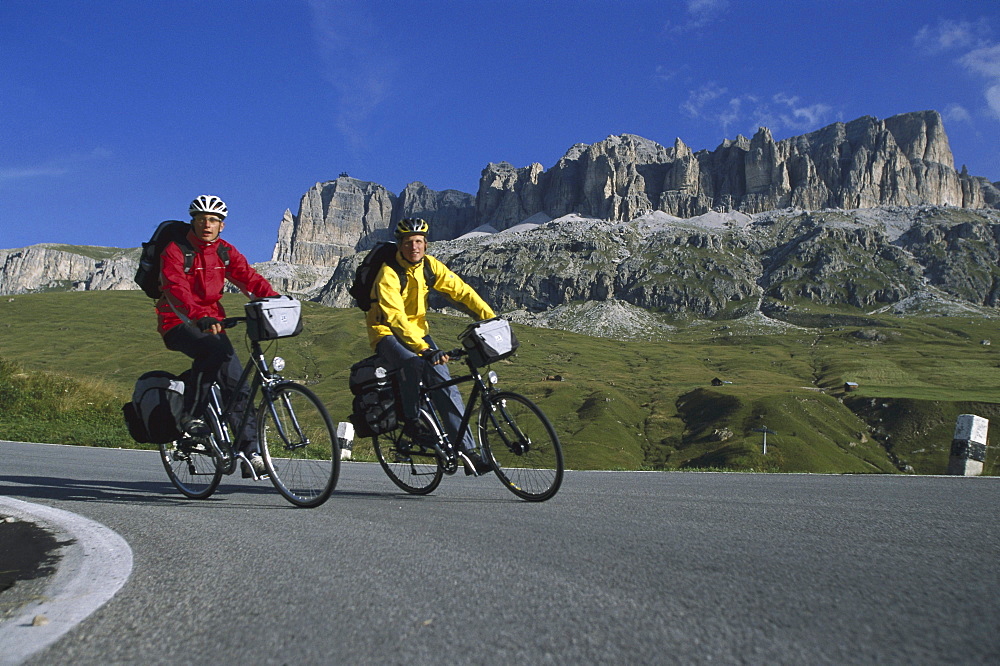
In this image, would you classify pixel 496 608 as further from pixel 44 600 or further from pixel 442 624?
pixel 44 600

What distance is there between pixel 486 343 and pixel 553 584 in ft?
11.7

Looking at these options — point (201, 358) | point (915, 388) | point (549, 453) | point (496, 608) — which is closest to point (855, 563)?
point (496, 608)

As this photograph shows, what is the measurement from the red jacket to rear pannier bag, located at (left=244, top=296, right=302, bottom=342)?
19 cm

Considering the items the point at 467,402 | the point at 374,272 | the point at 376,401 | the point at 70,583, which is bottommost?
the point at 70,583

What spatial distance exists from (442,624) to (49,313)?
23703cm

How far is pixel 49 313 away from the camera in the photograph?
645ft

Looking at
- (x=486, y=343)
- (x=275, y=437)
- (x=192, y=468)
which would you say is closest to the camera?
(x=275, y=437)

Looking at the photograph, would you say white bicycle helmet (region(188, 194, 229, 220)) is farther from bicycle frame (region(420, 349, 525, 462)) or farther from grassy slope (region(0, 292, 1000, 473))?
grassy slope (region(0, 292, 1000, 473))

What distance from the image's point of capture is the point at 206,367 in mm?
6613

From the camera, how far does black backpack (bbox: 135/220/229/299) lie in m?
6.59

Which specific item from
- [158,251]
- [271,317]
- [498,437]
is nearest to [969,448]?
[498,437]

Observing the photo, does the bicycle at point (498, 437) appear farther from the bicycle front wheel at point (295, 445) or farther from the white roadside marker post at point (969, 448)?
the white roadside marker post at point (969, 448)

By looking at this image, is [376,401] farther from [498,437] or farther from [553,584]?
[553,584]

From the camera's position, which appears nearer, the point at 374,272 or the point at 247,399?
the point at 247,399
